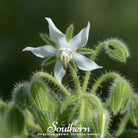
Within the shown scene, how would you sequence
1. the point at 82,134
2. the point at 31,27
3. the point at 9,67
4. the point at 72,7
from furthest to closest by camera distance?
the point at 72,7 < the point at 31,27 < the point at 9,67 < the point at 82,134

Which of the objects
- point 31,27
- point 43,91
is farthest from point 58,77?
point 31,27

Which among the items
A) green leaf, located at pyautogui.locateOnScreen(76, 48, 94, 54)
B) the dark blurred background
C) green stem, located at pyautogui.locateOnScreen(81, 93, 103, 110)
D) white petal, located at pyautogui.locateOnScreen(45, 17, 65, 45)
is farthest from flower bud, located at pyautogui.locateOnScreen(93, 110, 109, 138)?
the dark blurred background

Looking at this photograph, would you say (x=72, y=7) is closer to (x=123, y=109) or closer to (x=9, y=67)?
(x=9, y=67)

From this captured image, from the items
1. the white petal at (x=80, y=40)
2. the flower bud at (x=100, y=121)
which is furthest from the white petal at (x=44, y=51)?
the flower bud at (x=100, y=121)

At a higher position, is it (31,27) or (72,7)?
(72,7)

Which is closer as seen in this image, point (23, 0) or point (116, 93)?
point (116, 93)

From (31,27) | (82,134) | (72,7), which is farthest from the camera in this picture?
(72,7)

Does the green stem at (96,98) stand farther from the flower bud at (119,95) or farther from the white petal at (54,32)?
the white petal at (54,32)

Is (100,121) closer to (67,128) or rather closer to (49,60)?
(67,128)
